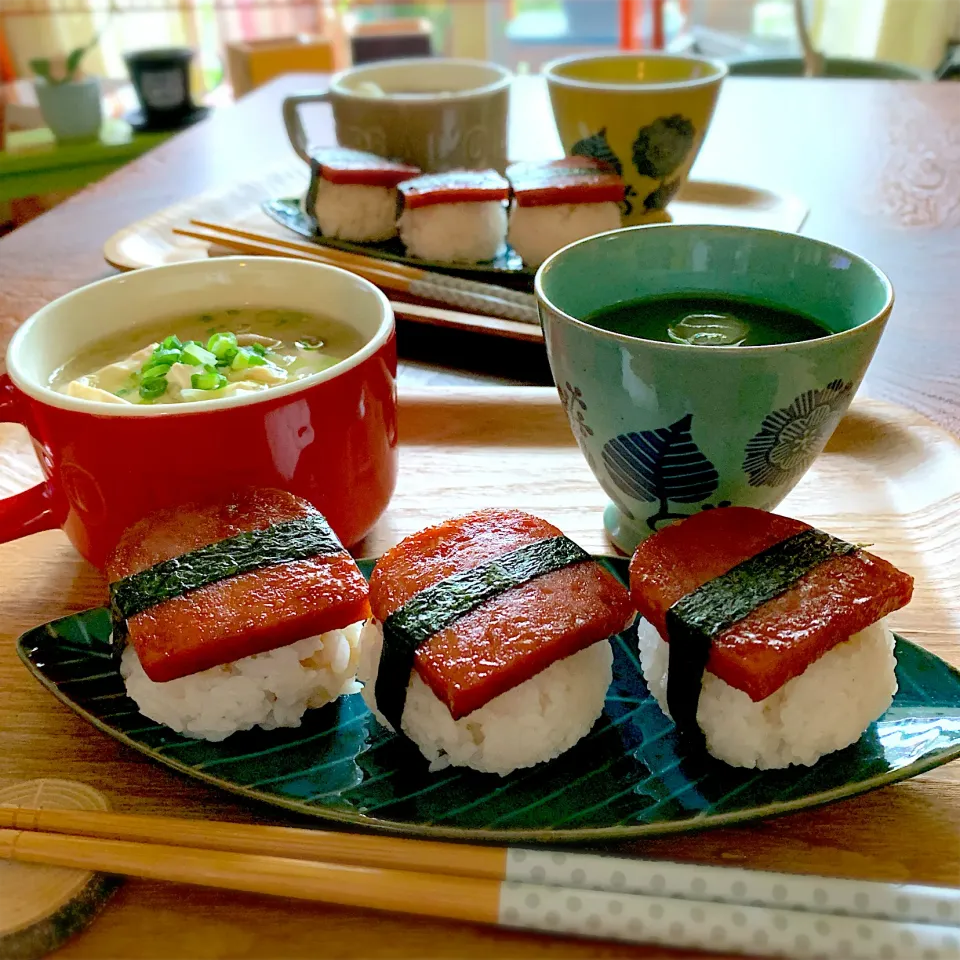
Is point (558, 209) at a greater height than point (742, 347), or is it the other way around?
point (742, 347)

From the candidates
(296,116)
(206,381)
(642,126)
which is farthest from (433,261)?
(206,381)

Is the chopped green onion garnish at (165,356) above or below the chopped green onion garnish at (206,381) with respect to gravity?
above

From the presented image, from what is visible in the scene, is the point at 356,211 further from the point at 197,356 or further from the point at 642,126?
the point at 197,356

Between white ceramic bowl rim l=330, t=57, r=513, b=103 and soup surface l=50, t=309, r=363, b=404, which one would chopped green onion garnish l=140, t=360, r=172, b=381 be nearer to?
soup surface l=50, t=309, r=363, b=404

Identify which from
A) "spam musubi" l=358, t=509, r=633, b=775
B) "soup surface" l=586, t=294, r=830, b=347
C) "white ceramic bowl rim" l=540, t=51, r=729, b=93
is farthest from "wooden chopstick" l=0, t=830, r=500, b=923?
"white ceramic bowl rim" l=540, t=51, r=729, b=93

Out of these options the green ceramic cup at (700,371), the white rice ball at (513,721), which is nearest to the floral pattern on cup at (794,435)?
the green ceramic cup at (700,371)

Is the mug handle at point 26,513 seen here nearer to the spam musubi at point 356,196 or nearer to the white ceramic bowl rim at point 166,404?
the white ceramic bowl rim at point 166,404

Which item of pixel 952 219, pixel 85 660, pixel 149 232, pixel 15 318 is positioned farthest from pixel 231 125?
pixel 85 660
